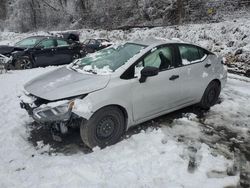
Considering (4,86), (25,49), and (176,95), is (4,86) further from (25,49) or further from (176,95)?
(176,95)


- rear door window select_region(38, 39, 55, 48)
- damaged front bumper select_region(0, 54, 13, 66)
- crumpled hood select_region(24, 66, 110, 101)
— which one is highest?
crumpled hood select_region(24, 66, 110, 101)

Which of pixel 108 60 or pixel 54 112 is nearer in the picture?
pixel 54 112

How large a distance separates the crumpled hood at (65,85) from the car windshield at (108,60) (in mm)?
257

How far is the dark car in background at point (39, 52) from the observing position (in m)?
11.5

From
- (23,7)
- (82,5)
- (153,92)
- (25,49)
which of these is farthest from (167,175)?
(23,7)

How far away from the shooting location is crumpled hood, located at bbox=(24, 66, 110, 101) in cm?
461

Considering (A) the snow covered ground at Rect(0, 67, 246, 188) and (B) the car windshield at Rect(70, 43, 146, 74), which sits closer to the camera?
(A) the snow covered ground at Rect(0, 67, 246, 188)

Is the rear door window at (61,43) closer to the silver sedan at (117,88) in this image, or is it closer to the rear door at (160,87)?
the silver sedan at (117,88)

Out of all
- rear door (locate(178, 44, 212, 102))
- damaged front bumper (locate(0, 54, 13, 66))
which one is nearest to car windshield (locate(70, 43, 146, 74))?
rear door (locate(178, 44, 212, 102))

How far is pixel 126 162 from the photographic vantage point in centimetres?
447

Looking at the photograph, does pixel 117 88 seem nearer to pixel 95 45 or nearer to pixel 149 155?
pixel 149 155

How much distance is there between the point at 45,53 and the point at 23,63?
971 millimetres

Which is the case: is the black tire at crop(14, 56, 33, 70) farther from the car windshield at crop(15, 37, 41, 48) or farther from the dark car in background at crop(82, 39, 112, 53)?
the dark car in background at crop(82, 39, 112, 53)

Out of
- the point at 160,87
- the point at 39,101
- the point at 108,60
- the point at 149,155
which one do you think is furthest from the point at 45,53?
the point at 149,155
